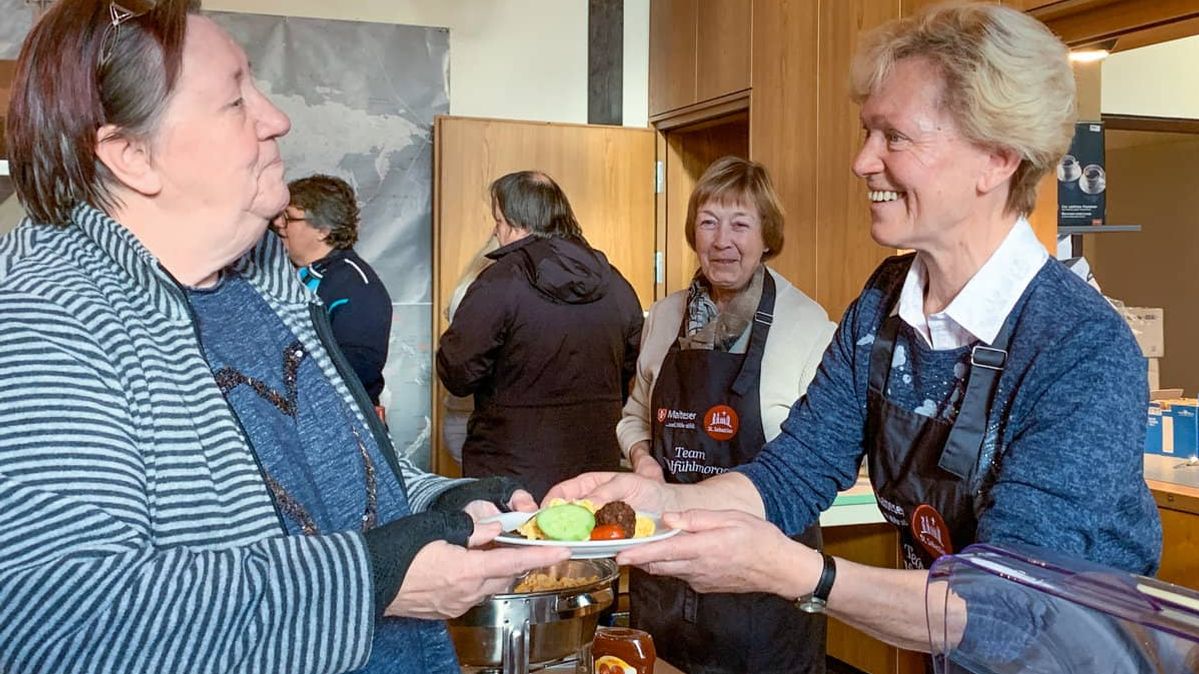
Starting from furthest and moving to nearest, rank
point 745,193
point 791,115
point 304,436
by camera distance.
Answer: point 791,115 → point 745,193 → point 304,436

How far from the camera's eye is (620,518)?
5.44ft

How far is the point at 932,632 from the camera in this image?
0.97 metres

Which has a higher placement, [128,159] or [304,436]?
[128,159]

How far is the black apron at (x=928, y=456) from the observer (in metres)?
1.59

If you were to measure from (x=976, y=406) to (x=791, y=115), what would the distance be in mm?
3229

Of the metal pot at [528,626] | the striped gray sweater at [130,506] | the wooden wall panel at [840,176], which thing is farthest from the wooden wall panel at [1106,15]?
the striped gray sweater at [130,506]

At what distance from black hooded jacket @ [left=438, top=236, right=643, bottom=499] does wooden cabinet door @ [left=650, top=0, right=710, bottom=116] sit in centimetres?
207

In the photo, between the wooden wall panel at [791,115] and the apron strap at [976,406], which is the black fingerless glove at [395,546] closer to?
the apron strap at [976,406]

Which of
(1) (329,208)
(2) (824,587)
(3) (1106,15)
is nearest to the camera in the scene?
(2) (824,587)

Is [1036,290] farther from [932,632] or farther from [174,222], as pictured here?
[174,222]

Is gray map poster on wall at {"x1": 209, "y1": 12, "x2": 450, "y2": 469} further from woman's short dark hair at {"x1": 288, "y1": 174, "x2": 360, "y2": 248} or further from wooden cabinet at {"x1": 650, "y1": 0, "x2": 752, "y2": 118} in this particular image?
woman's short dark hair at {"x1": 288, "y1": 174, "x2": 360, "y2": 248}

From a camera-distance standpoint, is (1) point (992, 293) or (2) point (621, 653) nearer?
(1) point (992, 293)

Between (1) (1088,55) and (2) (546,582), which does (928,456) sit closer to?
(2) (546,582)

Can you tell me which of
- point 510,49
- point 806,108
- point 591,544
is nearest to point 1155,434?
point 806,108
